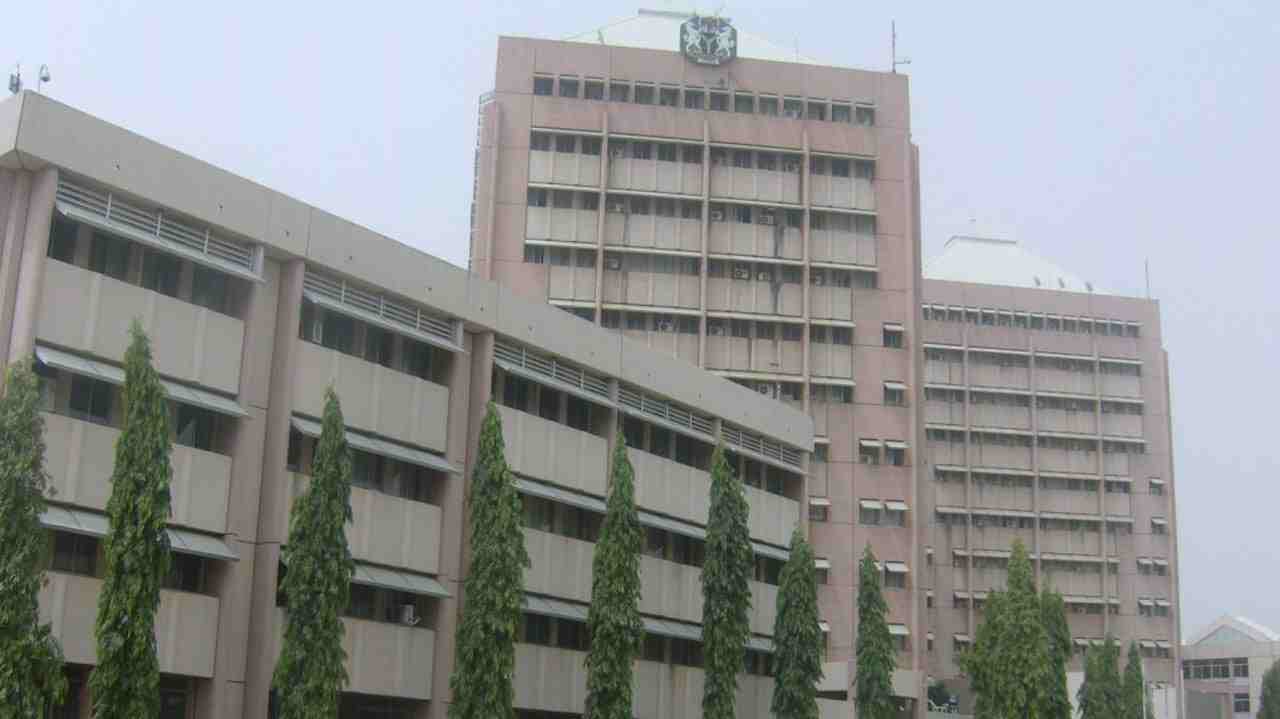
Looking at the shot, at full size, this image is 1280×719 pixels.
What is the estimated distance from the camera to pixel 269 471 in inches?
1364

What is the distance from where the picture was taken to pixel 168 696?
32844mm

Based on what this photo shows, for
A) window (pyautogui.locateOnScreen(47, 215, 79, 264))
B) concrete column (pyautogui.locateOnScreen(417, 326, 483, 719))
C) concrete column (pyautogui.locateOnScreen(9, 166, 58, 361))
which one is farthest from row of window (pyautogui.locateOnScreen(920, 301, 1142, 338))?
concrete column (pyautogui.locateOnScreen(9, 166, 58, 361))

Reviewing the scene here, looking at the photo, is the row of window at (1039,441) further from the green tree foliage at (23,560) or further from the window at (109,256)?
the green tree foliage at (23,560)

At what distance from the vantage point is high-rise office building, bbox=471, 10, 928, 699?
67812 millimetres

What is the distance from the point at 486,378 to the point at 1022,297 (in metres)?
60.3

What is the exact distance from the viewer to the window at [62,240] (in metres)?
31.0

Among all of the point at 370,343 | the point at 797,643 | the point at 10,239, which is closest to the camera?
the point at 10,239

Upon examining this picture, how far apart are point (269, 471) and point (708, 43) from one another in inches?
1613

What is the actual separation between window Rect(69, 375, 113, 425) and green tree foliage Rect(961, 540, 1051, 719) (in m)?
30.7

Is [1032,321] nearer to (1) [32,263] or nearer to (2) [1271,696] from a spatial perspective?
(2) [1271,696]

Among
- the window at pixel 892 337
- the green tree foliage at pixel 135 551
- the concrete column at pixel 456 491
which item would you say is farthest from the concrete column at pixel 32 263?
the window at pixel 892 337

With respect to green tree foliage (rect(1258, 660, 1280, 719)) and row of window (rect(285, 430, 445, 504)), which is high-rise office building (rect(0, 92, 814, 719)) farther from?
green tree foliage (rect(1258, 660, 1280, 719))

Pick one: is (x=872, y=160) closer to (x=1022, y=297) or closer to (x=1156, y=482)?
(x=1022, y=297)

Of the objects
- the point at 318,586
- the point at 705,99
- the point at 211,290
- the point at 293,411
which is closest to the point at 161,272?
the point at 211,290
